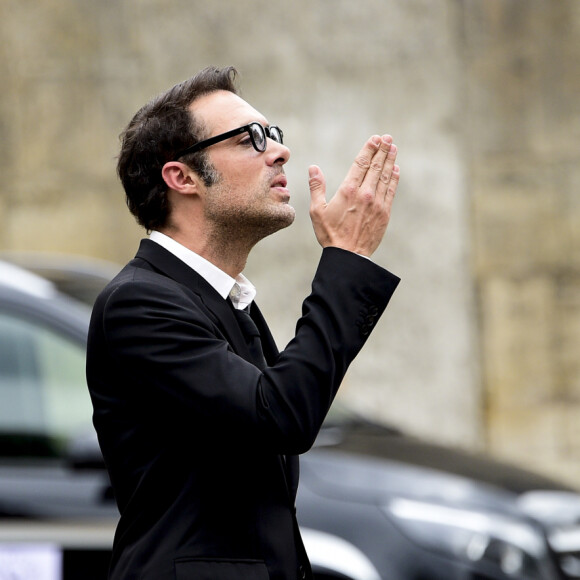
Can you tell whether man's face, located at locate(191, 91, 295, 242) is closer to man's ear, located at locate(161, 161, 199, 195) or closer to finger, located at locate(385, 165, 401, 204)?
man's ear, located at locate(161, 161, 199, 195)

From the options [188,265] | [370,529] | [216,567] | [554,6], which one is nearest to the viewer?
[216,567]

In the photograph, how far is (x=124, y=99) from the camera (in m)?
8.45

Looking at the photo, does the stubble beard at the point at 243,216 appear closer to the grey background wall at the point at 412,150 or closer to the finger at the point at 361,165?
the finger at the point at 361,165

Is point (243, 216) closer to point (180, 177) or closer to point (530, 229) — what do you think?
point (180, 177)

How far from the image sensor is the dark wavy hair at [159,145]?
7.17ft

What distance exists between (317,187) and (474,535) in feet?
6.99

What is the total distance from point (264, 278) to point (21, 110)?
2115mm

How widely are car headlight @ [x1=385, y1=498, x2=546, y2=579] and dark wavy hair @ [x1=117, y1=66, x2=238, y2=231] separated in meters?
1.96

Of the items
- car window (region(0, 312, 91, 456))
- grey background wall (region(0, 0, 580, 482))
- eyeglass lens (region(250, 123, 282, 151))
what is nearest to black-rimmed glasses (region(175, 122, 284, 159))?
eyeglass lens (region(250, 123, 282, 151))

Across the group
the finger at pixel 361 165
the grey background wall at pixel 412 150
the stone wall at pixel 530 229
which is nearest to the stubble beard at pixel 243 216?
the finger at pixel 361 165

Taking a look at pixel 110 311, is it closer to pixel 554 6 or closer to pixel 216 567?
pixel 216 567

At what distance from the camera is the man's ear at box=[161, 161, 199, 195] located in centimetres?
217

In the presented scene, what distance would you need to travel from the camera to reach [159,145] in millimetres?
2203

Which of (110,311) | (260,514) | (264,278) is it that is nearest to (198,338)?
(110,311)
